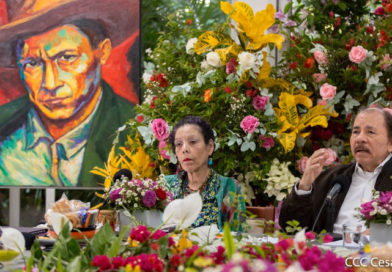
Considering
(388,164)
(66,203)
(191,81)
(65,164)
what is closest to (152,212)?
(66,203)

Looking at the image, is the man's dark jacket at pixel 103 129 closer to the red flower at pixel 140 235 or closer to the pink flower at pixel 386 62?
the pink flower at pixel 386 62

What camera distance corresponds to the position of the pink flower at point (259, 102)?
12.8ft

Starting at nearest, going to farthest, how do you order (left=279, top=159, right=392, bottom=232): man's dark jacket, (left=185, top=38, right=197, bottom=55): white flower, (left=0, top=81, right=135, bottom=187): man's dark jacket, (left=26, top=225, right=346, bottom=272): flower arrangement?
(left=26, top=225, right=346, bottom=272): flower arrangement, (left=279, top=159, right=392, bottom=232): man's dark jacket, (left=185, top=38, right=197, bottom=55): white flower, (left=0, top=81, right=135, bottom=187): man's dark jacket

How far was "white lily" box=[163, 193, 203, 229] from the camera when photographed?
1332mm

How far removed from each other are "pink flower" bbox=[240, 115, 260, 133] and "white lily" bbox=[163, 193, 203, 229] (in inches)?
97.5

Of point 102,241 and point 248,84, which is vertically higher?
point 248,84

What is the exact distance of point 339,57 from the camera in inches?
163

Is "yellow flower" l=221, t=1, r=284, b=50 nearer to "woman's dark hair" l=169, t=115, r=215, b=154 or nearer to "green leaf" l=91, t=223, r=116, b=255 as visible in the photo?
"woman's dark hair" l=169, t=115, r=215, b=154

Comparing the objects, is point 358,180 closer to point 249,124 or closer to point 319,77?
point 249,124

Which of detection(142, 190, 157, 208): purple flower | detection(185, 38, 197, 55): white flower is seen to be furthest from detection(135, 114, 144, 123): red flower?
detection(142, 190, 157, 208): purple flower

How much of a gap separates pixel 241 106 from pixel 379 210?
183 centimetres

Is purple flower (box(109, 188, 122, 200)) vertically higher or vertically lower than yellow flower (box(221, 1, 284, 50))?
lower

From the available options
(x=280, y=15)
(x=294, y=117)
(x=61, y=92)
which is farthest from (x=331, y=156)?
(x=61, y=92)

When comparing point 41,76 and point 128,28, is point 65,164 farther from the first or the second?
point 128,28
